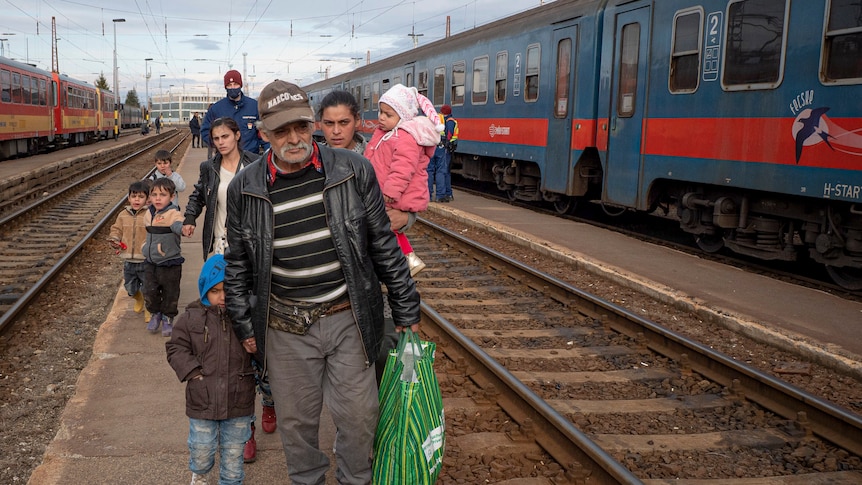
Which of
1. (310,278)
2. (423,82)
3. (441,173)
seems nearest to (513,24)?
(441,173)

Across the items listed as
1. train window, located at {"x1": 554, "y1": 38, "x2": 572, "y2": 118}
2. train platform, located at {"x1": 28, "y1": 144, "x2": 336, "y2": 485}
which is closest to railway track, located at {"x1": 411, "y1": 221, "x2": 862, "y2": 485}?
train platform, located at {"x1": 28, "y1": 144, "x2": 336, "y2": 485}

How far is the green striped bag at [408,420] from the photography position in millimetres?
3156

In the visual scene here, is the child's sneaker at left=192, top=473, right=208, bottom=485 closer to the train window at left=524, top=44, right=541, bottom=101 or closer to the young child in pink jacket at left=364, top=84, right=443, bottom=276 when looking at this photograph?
the young child in pink jacket at left=364, top=84, right=443, bottom=276

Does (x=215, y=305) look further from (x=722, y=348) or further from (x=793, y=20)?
(x=793, y=20)

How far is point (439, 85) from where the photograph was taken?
62.2 ft

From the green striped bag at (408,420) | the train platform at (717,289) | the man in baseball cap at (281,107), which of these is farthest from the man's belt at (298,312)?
the train platform at (717,289)

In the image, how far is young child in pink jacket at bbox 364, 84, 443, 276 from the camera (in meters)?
4.11

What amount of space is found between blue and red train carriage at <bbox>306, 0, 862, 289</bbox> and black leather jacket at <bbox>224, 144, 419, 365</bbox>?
19.3ft

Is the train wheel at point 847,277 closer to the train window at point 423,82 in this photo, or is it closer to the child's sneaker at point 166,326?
the child's sneaker at point 166,326

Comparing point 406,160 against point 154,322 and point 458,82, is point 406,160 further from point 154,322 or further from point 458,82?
point 458,82

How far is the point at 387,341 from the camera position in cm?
345

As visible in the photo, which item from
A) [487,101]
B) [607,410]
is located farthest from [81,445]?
[487,101]

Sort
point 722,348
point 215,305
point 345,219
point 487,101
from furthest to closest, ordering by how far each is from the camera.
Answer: point 487,101, point 722,348, point 215,305, point 345,219

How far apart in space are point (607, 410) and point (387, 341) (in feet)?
6.61
